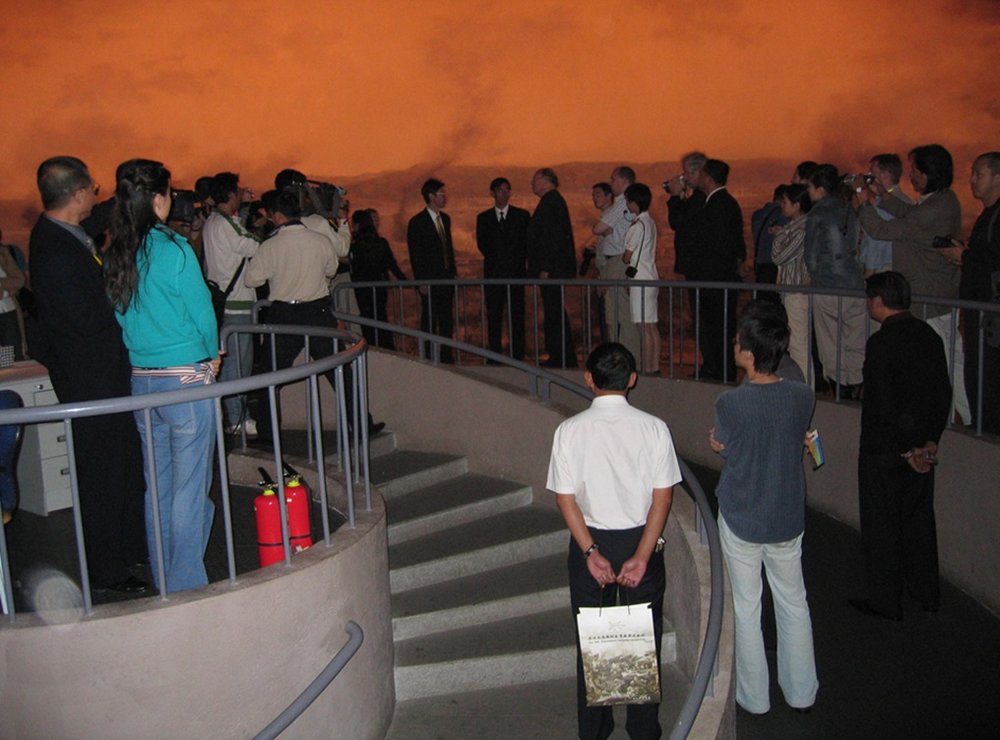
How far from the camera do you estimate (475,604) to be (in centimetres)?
583

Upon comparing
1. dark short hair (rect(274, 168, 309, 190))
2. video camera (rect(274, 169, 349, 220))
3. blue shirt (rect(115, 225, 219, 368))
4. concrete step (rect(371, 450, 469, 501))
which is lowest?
concrete step (rect(371, 450, 469, 501))

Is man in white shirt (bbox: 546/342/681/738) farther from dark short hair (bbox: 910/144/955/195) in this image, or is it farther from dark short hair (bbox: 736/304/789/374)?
dark short hair (bbox: 910/144/955/195)

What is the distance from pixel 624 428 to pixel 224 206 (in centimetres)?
426

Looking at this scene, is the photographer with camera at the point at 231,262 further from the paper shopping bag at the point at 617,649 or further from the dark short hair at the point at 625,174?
the paper shopping bag at the point at 617,649

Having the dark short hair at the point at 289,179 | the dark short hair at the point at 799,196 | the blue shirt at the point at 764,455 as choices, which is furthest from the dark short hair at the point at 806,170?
the blue shirt at the point at 764,455

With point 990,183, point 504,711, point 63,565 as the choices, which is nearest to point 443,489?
point 504,711

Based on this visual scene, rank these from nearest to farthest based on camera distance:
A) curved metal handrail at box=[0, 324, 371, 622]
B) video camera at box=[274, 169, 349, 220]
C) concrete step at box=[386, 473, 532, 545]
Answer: curved metal handrail at box=[0, 324, 371, 622], concrete step at box=[386, 473, 532, 545], video camera at box=[274, 169, 349, 220]

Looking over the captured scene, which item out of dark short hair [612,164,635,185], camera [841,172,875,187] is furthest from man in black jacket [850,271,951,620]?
dark short hair [612,164,635,185]

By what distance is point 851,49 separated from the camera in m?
12.6

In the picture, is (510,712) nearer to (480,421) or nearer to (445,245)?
(480,421)

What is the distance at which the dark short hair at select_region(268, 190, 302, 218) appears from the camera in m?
6.80

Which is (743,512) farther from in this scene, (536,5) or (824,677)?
(536,5)

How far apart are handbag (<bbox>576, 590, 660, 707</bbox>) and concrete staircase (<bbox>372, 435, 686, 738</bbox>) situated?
1.19 metres

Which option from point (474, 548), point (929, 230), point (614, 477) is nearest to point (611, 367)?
point (614, 477)
